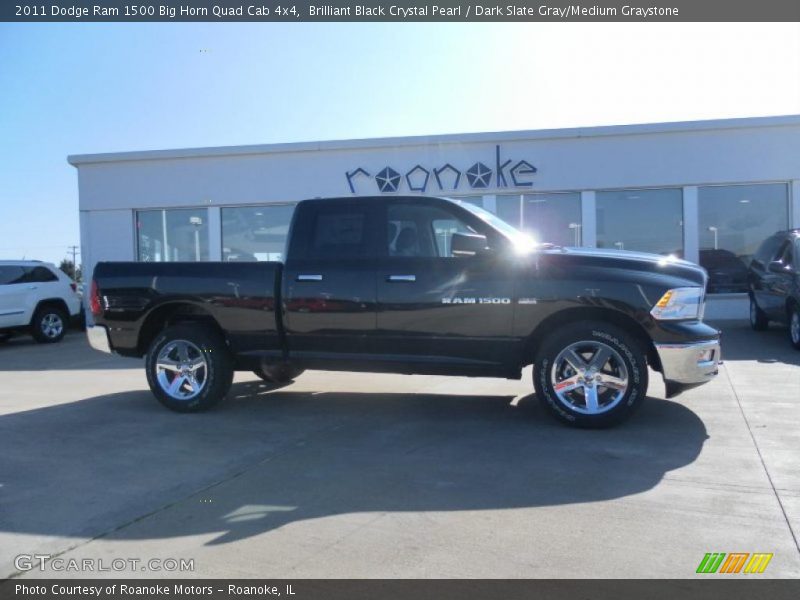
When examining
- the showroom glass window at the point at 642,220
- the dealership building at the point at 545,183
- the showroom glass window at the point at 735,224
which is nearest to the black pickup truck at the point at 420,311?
the dealership building at the point at 545,183

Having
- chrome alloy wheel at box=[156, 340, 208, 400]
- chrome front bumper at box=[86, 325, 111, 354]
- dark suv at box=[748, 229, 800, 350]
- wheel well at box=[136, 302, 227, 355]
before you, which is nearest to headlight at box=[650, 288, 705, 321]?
wheel well at box=[136, 302, 227, 355]

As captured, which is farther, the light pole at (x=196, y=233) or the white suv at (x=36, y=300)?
the light pole at (x=196, y=233)

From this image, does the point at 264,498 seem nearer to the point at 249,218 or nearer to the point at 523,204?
the point at 523,204

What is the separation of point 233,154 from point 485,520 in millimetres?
15504

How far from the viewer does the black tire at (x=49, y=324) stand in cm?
1419

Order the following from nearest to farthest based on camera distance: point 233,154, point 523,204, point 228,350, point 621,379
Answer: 1. point 621,379
2. point 228,350
3. point 523,204
4. point 233,154

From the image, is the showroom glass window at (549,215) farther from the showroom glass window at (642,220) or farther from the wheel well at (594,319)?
the wheel well at (594,319)

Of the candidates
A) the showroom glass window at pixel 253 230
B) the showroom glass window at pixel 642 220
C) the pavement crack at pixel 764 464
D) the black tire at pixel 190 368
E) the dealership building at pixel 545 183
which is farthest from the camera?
the showroom glass window at pixel 253 230

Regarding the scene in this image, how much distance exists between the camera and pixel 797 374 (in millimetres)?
8273

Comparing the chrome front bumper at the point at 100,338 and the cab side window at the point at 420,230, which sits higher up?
the cab side window at the point at 420,230

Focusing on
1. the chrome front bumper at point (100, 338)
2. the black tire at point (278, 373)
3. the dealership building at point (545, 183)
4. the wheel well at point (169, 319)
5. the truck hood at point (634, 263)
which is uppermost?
the dealership building at point (545, 183)

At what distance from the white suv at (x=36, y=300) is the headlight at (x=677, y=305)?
496 inches

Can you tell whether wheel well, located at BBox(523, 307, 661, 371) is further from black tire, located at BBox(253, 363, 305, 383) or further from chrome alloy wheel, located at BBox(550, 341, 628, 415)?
black tire, located at BBox(253, 363, 305, 383)

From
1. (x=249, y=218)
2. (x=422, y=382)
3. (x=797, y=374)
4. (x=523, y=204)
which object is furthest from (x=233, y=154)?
(x=797, y=374)
